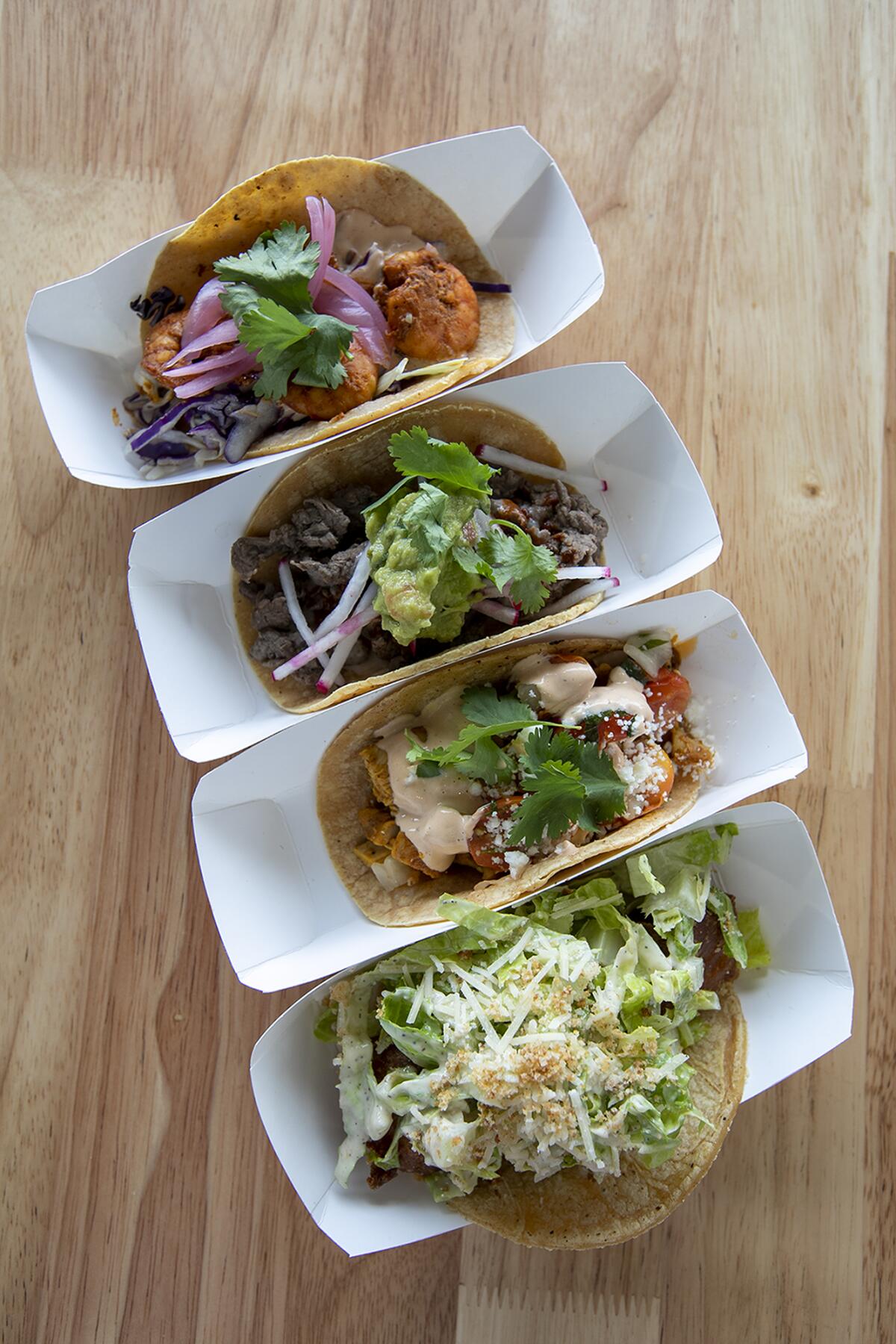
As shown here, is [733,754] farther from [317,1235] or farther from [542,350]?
[317,1235]

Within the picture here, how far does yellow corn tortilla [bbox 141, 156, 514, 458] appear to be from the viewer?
88.8 inches

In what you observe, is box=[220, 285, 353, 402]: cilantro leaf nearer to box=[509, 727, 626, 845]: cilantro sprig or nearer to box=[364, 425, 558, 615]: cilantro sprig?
box=[364, 425, 558, 615]: cilantro sprig

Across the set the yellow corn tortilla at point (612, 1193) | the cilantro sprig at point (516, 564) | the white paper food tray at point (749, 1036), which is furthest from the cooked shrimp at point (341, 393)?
the yellow corn tortilla at point (612, 1193)

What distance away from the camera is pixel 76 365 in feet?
7.71

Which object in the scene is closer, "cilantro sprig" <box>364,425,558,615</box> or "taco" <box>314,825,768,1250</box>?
"taco" <box>314,825,768,1250</box>

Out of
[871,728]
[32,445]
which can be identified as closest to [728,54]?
[871,728]

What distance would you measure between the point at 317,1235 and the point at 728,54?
3351 mm

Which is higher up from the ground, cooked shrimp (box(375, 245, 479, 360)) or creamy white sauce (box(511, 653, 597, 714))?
cooked shrimp (box(375, 245, 479, 360))

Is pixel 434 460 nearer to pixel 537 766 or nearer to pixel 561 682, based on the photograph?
pixel 561 682

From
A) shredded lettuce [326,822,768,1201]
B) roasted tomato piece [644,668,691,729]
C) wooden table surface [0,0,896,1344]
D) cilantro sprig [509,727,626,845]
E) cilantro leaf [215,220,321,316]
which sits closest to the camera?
shredded lettuce [326,822,768,1201]

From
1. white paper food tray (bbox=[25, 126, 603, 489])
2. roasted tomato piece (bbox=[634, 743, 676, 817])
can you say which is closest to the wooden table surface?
white paper food tray (bbox=[25, 126, 603, 489])

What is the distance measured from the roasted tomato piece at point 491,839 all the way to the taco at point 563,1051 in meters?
0.12

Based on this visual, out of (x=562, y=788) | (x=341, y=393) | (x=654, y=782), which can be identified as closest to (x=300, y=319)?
(x=341, y=393)

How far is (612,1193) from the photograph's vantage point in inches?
85.8
